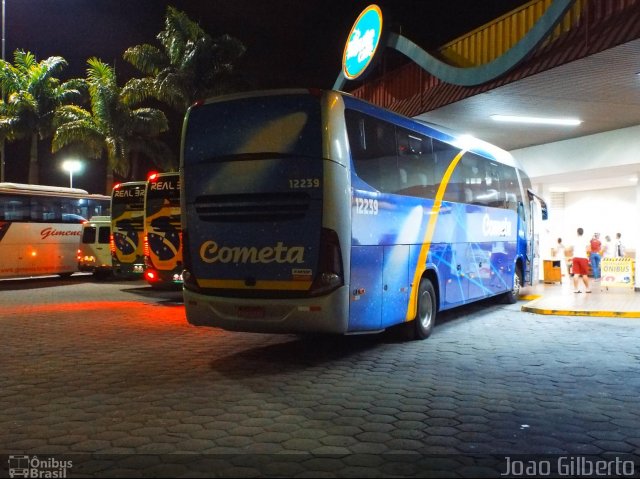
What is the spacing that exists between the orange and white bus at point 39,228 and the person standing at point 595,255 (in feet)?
60.5

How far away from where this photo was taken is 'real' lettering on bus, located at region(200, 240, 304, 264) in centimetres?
805

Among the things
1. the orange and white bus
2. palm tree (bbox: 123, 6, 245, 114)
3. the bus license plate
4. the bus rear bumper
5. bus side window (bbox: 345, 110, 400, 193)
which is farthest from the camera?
palm tree (bbox: 123, 6, 245, 114)

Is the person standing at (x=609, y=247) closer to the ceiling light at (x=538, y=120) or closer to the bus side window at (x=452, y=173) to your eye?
the ceiling light at (x=538, y=120)

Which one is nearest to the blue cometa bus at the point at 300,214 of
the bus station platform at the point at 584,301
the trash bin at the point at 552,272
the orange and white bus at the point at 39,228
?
the bus station platform at the point at 584,301

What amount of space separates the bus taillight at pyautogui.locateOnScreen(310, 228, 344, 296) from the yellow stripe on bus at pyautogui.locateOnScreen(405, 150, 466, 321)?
2.16m

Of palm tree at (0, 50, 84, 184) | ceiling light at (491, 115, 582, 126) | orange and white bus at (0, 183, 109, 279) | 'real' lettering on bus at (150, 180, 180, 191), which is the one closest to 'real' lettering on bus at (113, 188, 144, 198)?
'real' lettering on bus at (150, 180, 180, 191)

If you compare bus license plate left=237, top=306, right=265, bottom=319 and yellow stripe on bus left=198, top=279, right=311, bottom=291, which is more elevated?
yellow stripe on bus left=198, top=279, right=311, bottom=291

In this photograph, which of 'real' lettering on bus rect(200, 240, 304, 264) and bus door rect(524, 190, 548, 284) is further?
bus door rect(524, 190, 548, 284)

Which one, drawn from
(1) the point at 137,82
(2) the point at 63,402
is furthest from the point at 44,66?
(2) the point at 63,402

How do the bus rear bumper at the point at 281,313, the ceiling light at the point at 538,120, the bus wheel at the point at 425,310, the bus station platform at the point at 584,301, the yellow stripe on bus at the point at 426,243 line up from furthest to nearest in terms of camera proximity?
1. the ceiling light at the point at 538,120
2. the bus station platform at the point at 584,301
3. the bus wheel at the point at 425,310
4. the yellow stripe on bus at the point at 426,243
5. the bus rear bumper at the point at 281,313

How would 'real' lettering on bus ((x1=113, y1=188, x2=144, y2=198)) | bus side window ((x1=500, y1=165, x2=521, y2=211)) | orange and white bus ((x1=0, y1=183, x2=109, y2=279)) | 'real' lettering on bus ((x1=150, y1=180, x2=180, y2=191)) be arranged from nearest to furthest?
bus side window ((x1=500, y1=165, x2=521, y2=211)) < 'real' lettering on bus ((x1=150, y1=180, x2=180, y2=191)) < 'real' lettering on bus ((x1=113, y1=188, x2=144, y2=198)) < orange and white bus ((x1=0, y1=183, x2=109, y2=279))

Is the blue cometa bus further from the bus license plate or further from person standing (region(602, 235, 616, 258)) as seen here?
person standing (region(602, 235, 616, 258))

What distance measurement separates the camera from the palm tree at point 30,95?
33.9 meters

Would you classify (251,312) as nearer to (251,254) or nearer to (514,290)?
(251,254)
